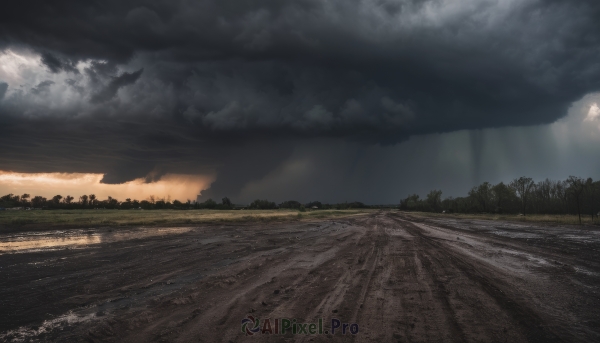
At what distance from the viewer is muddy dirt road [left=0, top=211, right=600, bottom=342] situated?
5480 mm

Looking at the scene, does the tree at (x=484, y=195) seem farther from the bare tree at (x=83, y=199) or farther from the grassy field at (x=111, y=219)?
the bare tree at (x=83, y=199)

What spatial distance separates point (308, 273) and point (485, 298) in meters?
5.00

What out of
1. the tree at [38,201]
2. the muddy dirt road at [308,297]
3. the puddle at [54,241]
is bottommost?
the puddle at [54,241]

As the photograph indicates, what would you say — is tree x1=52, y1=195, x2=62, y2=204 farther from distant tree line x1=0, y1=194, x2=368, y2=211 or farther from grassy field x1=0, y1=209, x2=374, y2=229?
grassy field x1=0, y1=209, x2=374, y2=229

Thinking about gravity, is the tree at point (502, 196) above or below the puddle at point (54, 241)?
above

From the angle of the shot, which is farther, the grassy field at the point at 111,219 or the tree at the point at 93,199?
the tree at the point at 93,199

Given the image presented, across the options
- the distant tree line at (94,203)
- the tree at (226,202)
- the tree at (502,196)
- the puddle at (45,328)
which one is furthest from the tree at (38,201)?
the tree at (502,196)

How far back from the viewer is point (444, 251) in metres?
14.8

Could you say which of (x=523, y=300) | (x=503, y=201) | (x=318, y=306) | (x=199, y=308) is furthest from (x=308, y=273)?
(x=503, y=201)

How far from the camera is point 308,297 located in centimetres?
739

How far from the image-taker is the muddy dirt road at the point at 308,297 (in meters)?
5.48

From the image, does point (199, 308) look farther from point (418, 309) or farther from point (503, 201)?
point (503, 201)

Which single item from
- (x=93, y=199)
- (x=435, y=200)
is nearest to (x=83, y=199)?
(x=93, y=199)

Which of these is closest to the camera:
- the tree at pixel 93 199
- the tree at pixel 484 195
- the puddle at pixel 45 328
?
the puddle at pixel 45 328
